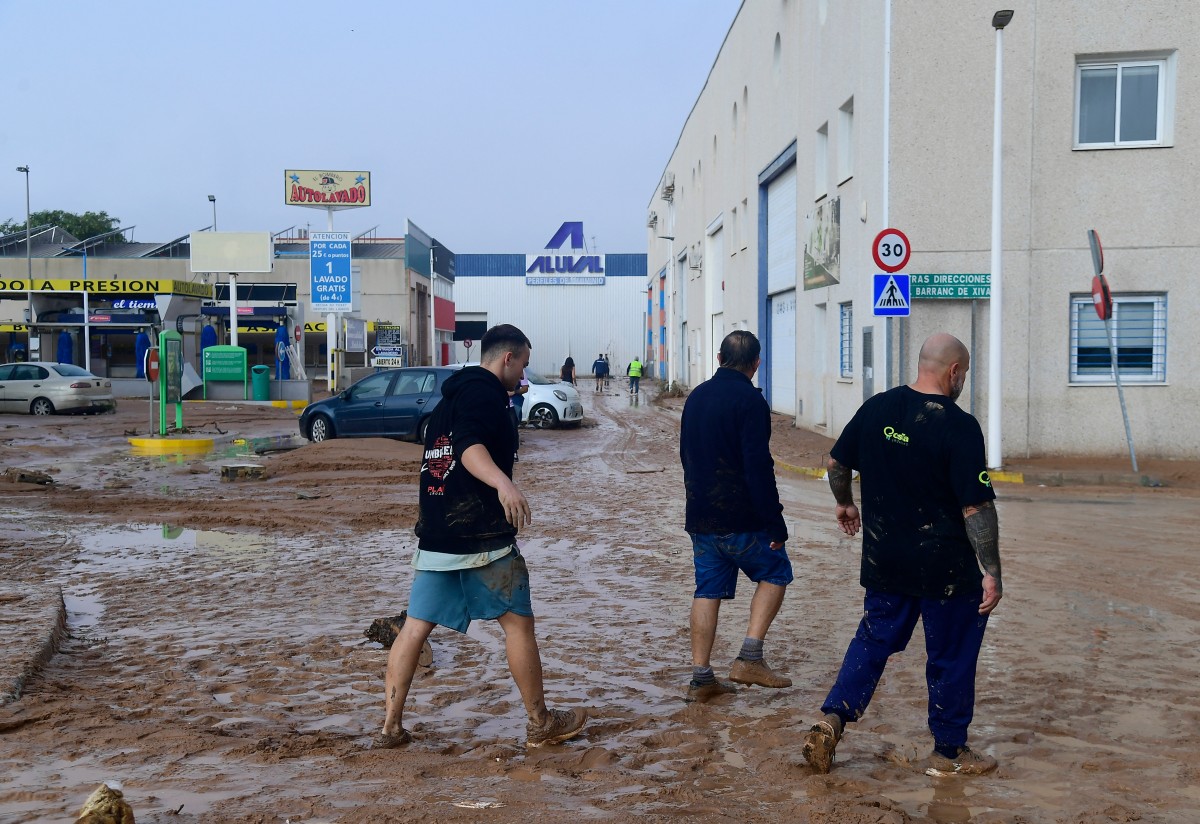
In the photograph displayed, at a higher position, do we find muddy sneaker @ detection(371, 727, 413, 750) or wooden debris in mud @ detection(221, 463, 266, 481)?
wooden debris in mud @ detection(221, 463, 266, 481)

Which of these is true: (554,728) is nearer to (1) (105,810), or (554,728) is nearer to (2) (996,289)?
(1) (105,810)

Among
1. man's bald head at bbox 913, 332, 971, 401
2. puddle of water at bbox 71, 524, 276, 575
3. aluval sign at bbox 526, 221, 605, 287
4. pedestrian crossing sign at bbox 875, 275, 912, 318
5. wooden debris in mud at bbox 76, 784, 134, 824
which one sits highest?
aluval sign at bbox 526, 221, 605, 287

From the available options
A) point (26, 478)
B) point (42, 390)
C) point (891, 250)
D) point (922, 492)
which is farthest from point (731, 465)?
point (42, 390)

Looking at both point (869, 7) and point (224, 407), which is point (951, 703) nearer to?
point (869, 7)

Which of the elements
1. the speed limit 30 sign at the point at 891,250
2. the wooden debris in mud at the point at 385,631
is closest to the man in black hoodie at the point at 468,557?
the wooden debris in mud at the point at 385,631

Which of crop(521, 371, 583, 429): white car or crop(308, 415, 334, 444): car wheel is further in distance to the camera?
crop(521, 371, 583, 429): white car

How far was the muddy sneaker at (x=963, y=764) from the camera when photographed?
467 centimetres

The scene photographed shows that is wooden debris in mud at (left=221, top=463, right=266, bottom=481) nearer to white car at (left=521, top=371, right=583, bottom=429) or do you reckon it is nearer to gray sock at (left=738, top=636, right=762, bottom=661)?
white car at (left=521, top=371, right=583, bottom=429)

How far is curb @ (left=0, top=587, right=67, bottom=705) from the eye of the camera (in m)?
5.80

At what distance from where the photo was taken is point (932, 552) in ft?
15.3

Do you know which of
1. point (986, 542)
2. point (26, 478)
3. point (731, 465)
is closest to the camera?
point (986, 542)

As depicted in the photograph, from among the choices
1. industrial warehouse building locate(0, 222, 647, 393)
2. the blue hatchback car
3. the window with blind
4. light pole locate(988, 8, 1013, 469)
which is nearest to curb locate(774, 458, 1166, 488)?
light pole locate(988, 8, 1013, 469)

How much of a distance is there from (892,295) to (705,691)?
1155 cm

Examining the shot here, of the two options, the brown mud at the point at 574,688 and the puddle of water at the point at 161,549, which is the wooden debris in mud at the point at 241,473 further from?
the puddle of water at the point at 161,549
